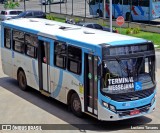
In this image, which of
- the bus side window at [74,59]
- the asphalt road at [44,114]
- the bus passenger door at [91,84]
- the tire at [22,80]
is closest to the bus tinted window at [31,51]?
the tire at [22,80]

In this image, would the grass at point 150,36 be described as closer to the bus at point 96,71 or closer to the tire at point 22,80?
the tire at point 22,80

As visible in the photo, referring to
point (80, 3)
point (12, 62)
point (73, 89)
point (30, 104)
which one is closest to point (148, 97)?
point (73, 89)

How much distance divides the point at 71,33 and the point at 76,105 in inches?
102

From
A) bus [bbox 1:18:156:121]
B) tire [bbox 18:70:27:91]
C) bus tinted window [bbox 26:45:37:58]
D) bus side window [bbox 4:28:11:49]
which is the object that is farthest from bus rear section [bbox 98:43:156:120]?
bus side window [bbox 4:28:11:49]

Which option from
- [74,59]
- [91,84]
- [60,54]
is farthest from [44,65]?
[91,84]

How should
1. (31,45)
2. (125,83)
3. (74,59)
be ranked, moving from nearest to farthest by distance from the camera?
1. (125,83)
2. (74,59)
3. (31,45)

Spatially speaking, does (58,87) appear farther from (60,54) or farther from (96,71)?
(96,71)

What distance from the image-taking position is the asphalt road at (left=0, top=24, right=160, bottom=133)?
13430mm

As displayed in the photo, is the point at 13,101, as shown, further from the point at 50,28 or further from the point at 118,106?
the point at 118,106

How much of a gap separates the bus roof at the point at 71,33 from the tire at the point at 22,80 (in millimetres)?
1841

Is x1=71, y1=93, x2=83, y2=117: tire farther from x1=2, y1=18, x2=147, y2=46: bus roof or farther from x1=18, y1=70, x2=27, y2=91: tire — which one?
x1=18, y1=70, x2=27, y2=91: tire

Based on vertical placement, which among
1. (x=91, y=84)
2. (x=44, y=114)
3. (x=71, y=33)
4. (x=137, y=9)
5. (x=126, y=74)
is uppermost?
(x=137, y=9)

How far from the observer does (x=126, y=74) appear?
42.2 ft

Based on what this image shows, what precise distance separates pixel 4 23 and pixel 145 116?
8006 millimetres
